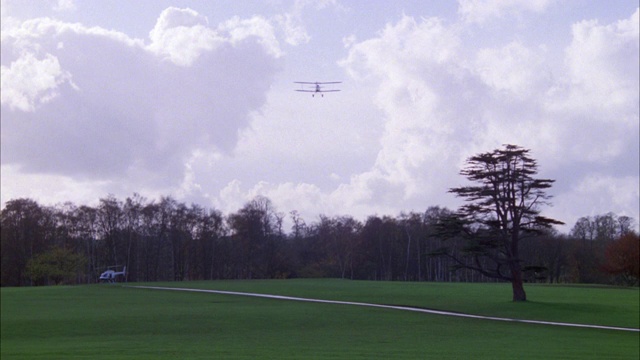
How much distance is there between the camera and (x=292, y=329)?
33.4m

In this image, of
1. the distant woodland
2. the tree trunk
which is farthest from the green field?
the distant woodland

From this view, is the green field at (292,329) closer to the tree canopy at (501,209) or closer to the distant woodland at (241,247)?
the tree canopy at (501,209)

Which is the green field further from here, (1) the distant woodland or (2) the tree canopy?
(1) the distant woodland

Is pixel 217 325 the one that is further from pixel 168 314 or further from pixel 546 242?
pixel 546 242

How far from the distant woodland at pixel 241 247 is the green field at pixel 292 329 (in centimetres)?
4160

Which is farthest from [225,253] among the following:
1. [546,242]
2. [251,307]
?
[251,307]

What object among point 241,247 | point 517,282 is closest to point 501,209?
point 517,282

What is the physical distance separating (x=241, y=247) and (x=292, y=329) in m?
78.4

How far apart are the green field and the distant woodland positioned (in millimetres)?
41595

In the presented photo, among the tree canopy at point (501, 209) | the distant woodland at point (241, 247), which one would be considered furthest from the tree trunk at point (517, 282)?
the distant woodland at point (241, 247)

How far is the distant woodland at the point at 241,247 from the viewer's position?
95.8m

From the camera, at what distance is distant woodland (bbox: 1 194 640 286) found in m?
95.8

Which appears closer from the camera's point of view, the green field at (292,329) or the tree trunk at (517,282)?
the green field at (292,329)

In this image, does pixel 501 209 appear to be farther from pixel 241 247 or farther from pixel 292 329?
pixel 241 247
